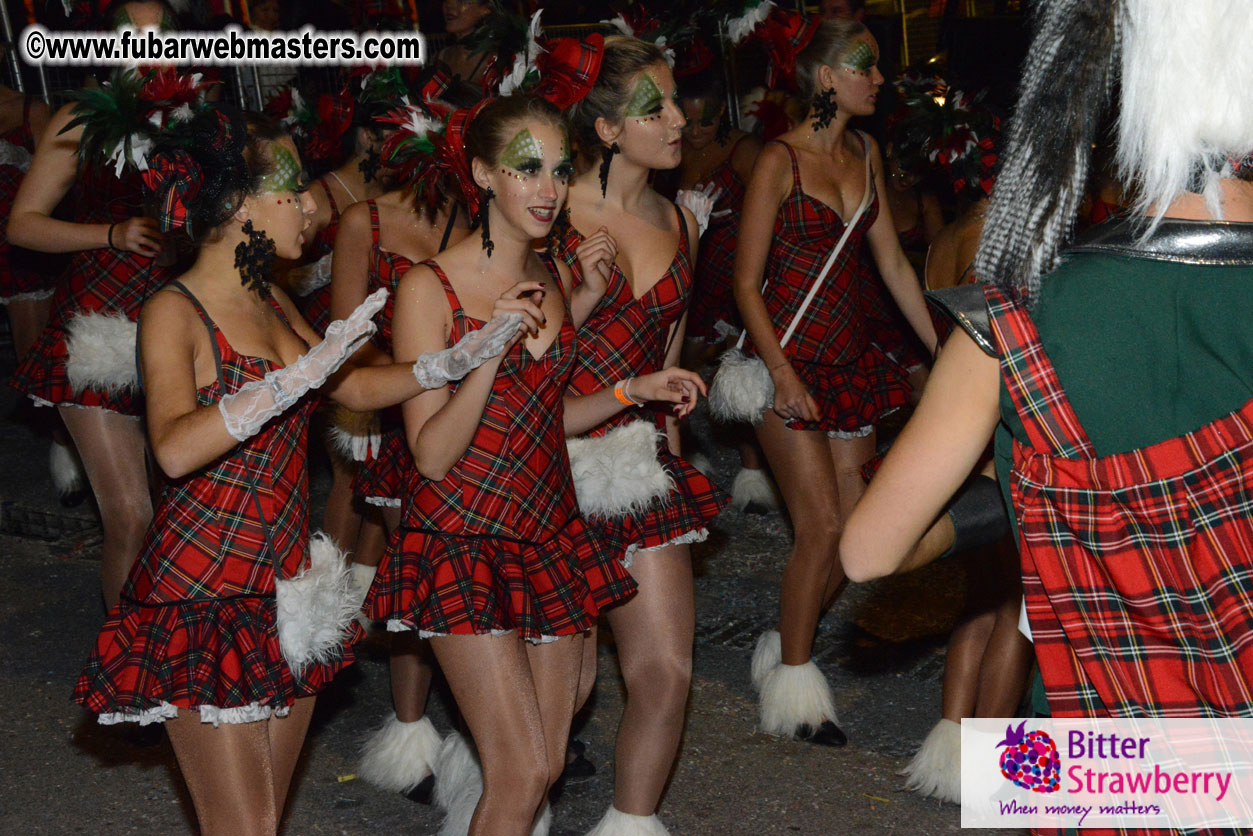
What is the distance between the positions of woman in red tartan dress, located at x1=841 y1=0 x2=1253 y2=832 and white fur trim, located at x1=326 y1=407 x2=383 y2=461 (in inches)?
107

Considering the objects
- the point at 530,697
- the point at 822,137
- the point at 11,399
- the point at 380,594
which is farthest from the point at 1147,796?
the point at 11,399

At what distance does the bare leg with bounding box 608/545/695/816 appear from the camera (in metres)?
3.60

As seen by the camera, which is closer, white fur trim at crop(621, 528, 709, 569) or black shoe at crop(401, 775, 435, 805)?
white fur trim at crop(621, 528, 709, 569)

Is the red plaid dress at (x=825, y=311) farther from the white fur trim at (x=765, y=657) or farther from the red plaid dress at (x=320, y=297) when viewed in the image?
the red plaid dress at (x=320, y=297)

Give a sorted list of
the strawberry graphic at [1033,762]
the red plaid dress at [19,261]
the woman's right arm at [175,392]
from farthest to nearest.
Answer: the red plaid dress at [19,261]
the woman's right arm at [175,392]
the strawberry graphic at [1033,762]

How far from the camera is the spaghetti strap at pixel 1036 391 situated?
1793 mm

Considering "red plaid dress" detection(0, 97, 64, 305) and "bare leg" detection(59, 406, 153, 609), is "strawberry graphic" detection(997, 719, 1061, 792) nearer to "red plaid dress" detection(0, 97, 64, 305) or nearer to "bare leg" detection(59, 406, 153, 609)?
"bare leg" detection(59, 406, 153, 609)

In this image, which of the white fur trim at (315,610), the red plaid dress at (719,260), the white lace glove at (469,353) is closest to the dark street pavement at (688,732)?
the white fur trim at (315,610)

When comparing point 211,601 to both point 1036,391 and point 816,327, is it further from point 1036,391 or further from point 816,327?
point 816,327

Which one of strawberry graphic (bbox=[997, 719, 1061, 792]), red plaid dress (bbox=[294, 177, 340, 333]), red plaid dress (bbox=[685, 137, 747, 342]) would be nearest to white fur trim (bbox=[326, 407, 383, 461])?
red plaid dress (bbox=[294, 177, 340, 333])

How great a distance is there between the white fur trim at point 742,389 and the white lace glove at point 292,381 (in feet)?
6.27

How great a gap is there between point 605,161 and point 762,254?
799 mm

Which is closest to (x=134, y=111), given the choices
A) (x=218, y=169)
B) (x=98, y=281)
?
(x=218, y=169)

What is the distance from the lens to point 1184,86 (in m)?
1.71
